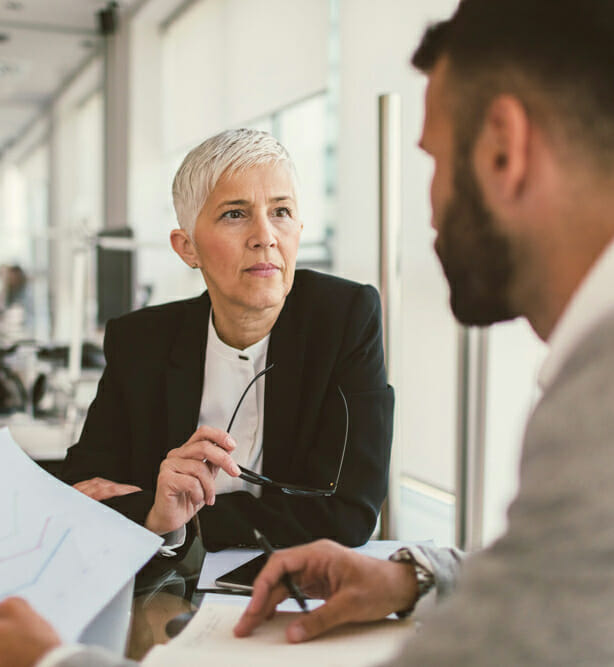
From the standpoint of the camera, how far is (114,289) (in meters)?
3.11

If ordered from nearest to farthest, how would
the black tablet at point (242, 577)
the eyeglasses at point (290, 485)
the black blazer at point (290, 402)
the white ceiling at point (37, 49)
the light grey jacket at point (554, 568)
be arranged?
the light grey jacket at point (554, 568), the black tablet at point (242, 577), the eyeglasses at point (290, 485), the black blazer at point (290, 402), the white ceiling at point (37, 49)

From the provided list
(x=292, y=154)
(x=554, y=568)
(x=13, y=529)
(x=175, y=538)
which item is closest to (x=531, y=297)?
(x=554, y=568)

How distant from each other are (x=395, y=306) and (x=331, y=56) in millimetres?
2722

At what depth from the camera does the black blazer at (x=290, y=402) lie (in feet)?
4.16

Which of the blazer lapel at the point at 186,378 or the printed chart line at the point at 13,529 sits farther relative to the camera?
the blazer lapel at the point at 186,378

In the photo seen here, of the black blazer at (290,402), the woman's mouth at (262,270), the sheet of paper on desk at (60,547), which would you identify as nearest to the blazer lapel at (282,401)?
the black blazer at (290,402)

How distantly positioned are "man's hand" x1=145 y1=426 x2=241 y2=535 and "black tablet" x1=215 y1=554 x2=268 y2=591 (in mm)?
Result: 127

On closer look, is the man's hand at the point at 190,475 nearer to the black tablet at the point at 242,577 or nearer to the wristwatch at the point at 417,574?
the black tablet at the point at 242,577

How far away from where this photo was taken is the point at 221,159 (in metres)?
1.30

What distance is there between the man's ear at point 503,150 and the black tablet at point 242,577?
547 mm

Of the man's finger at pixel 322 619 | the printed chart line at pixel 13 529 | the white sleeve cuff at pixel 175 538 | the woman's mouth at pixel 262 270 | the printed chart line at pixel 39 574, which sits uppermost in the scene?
the woman's mouth at pixel 262 270

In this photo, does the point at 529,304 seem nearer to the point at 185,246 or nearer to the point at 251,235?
the point at 251,235

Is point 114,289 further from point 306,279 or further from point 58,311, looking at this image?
point 58,311

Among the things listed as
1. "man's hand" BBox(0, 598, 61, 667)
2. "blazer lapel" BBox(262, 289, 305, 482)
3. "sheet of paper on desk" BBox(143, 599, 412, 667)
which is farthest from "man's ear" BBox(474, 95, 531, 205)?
"blazer lapel" BBox(262, 289, 305, 482)
